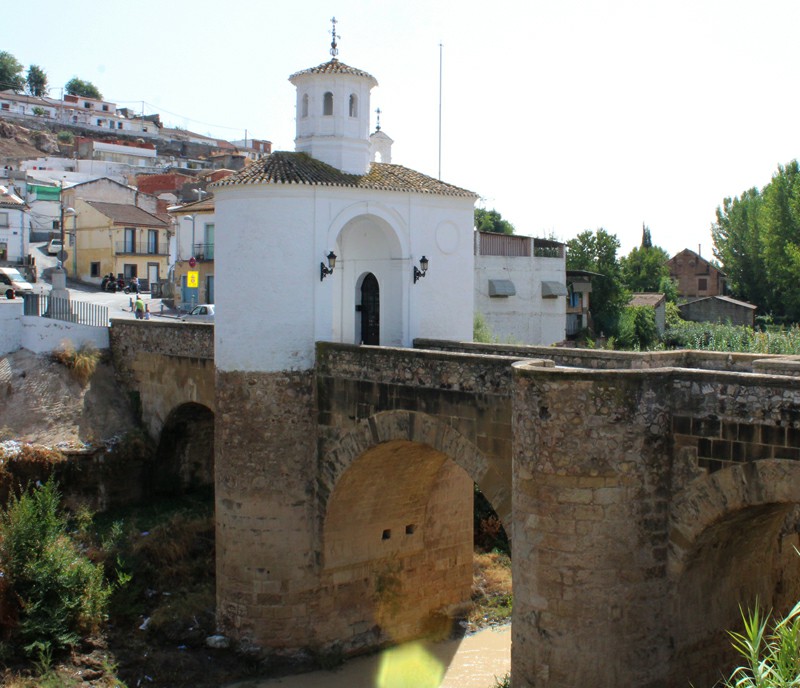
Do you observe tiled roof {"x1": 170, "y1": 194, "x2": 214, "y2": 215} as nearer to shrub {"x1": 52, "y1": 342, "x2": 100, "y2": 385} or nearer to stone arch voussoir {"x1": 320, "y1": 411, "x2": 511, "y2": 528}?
shrub {"x1": 52, "y1": 342, "x2": 100, "y2": 385}

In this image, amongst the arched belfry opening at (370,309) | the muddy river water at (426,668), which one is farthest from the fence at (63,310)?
the muddy river water at (426,668)

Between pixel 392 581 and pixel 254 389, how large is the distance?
179 inches

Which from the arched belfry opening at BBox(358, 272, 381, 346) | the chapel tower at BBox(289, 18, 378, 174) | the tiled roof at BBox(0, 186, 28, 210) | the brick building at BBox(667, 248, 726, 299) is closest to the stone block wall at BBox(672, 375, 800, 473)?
the arched belfry opening at BBox(358, 272, 381, 346)

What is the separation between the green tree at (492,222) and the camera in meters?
53.4

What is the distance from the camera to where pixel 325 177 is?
695 inches

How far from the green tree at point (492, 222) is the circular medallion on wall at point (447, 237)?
33353 millimetres

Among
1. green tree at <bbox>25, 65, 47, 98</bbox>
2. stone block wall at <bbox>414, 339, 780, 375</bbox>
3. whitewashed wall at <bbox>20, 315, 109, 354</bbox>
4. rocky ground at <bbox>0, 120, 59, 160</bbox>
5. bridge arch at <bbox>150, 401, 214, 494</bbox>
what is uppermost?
green tree at <bbox>25, 65, 47, 98</bbox>

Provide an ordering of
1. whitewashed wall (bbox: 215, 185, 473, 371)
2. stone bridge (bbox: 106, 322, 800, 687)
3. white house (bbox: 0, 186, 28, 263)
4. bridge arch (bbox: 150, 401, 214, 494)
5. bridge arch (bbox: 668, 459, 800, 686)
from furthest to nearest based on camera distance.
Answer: white house (bbox: 0, 186, 28, 263) < bridge arch (bbox: 150, 401, 214, 494) < whitewashed wall (bbox: 215, 185, 473, 371) < stone bridge (bbox: 106, 322, 800, 687) < bridge arch (bbox: 668, 459, 800, 686)

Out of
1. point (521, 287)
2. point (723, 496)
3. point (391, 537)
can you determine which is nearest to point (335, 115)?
point (391, 537)

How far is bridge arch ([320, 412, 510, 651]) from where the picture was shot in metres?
16.8

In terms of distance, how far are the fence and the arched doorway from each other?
8.89 metres

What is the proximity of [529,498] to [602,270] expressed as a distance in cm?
3241

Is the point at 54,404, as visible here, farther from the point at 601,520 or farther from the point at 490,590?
the point at 601,520

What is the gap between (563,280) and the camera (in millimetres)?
37594
